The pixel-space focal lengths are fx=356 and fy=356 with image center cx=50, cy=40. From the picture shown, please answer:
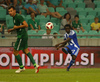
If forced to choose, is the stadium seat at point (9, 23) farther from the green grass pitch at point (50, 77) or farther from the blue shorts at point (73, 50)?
the green grass pitch at point (50, 77)

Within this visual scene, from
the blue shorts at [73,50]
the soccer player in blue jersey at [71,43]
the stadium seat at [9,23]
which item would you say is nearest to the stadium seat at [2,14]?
the stadium seat at [9,23]

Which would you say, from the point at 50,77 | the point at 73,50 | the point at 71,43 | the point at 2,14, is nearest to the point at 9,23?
the point at 2,14

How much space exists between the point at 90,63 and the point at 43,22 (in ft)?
10.7

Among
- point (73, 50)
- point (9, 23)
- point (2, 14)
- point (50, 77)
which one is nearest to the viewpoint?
point (50, 77)

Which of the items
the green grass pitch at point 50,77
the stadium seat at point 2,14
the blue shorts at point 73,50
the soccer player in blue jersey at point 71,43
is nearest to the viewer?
the green grass pitch at point 50,77

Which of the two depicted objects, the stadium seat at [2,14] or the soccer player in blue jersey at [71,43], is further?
the stadium seat at [2,14]

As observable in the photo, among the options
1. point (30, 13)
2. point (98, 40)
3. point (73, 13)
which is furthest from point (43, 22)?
point (98, 40)

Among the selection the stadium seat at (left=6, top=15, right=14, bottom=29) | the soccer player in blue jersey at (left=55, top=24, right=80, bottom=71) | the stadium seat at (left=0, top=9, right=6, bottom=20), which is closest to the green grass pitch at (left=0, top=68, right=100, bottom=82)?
the soccer player in blue jersey at (left=55, top=24, right=80, bottom=71)

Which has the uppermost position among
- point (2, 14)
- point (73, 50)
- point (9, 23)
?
point (2, 14)

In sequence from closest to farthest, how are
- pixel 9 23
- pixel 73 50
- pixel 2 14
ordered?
pixel 73 50
pixel 9 23
pixel 2 14

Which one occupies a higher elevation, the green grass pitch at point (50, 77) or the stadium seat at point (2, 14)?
the stadium seat at point (2, 14)

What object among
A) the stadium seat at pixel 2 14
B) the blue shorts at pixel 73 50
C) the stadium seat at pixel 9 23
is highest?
the stadium seat at pixel 2 14

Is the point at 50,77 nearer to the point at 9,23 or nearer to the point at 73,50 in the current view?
the point at 73,50

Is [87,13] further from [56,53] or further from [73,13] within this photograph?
[56,53]
